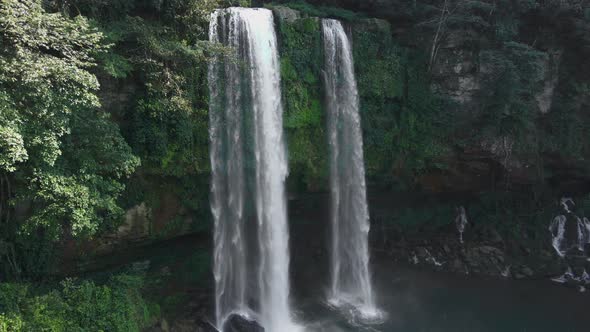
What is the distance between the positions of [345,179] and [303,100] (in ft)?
10.9

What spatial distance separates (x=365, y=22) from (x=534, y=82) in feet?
22.1

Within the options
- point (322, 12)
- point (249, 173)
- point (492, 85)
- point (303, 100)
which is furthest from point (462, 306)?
point (322, 12)

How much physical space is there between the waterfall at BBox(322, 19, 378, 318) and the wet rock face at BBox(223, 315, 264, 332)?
390cm

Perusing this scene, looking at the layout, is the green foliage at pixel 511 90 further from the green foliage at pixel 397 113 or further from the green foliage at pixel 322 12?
the green foliage at pixel 322 12

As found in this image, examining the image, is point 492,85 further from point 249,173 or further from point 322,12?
point 249,173

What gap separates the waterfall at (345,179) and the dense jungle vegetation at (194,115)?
52 centimetres

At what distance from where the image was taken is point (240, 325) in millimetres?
12078

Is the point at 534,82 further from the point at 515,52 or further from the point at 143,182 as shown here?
the point at 143,182

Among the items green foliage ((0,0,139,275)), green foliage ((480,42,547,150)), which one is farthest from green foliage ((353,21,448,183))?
green foliage ((0,0,139,275))

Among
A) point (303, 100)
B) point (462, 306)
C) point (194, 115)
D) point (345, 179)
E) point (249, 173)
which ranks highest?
point (303, 100)

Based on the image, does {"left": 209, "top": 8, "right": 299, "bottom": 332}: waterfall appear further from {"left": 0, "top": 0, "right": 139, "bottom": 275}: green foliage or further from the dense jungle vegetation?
{"left": 0, "top": 0, "right": 139, "bottom": 275}: green foliage

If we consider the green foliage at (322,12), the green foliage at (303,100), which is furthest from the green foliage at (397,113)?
the green foliage at (303,100)

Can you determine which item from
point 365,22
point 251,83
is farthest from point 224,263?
point 365,22

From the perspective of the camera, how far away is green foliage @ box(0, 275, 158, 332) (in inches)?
336
